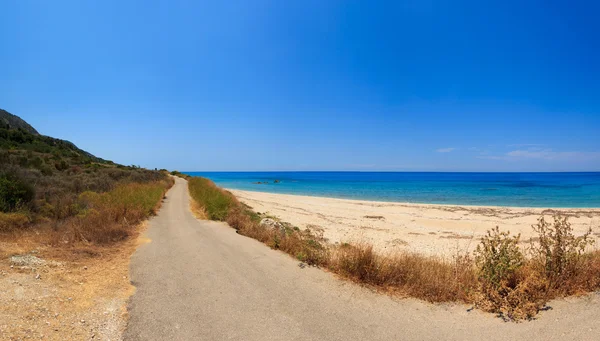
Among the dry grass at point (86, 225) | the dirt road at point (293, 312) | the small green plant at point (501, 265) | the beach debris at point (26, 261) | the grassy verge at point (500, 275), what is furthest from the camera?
the dry grass at point (86, 225)

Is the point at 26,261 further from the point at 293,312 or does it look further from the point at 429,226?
the point at 429,226

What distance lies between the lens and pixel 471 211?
28703 mm

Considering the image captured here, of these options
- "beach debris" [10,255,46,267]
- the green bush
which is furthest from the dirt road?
the green bush

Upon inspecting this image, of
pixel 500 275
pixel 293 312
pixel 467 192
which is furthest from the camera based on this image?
pixel 467 192

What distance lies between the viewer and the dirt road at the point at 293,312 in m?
3.97

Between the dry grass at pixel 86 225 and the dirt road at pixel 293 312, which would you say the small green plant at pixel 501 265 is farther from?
the dry grass at pixel 86 225

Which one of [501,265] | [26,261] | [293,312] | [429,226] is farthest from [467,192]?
[26,261]

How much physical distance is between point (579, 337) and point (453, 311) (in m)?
1.54

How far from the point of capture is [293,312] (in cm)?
467

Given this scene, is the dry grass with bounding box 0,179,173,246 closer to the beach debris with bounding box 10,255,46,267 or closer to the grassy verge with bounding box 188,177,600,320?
the beach debris with bounding box 10,255,46,267

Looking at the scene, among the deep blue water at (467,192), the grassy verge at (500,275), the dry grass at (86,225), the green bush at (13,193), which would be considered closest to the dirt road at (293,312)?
the grassy verge at (500,275)

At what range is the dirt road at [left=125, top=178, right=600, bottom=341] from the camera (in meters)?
3.97

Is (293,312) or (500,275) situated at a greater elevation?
(500,275)

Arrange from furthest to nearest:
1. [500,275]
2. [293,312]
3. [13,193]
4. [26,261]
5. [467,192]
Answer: [467,192]
[13,193]
[26,261]
[500,275]
[293,312]
